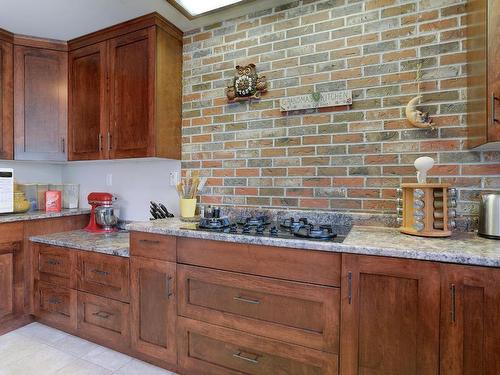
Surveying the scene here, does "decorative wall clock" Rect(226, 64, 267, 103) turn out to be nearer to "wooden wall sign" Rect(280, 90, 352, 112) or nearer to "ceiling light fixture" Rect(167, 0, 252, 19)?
"wooden wall sign" Rect(280, 90, 352, 112)

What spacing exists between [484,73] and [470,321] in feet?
3.48

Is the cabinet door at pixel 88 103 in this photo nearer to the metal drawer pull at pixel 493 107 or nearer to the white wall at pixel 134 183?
the white wall at pixel 134 183

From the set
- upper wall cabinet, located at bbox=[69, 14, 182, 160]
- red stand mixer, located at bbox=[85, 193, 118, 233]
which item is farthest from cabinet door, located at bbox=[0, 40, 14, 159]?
red stand mixer, located at bbox=[85, 193, 118, 233]

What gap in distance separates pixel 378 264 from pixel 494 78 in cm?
94

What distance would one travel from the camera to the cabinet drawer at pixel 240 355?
1.35 metres

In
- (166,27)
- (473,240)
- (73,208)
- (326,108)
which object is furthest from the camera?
(73,208)

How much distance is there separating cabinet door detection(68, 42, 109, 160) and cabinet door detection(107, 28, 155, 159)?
0.32ft

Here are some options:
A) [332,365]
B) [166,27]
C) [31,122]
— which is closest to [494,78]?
[332,365]

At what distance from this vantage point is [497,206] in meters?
1.33

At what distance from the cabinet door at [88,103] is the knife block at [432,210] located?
2.23m

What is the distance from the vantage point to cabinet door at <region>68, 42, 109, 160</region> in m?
2.35

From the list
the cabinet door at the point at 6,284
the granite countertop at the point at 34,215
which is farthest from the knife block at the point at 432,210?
the cabinet door at the point at 6,284

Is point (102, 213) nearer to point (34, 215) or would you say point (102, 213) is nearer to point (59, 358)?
point (34, 215)

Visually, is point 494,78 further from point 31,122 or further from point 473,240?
point 31,122
